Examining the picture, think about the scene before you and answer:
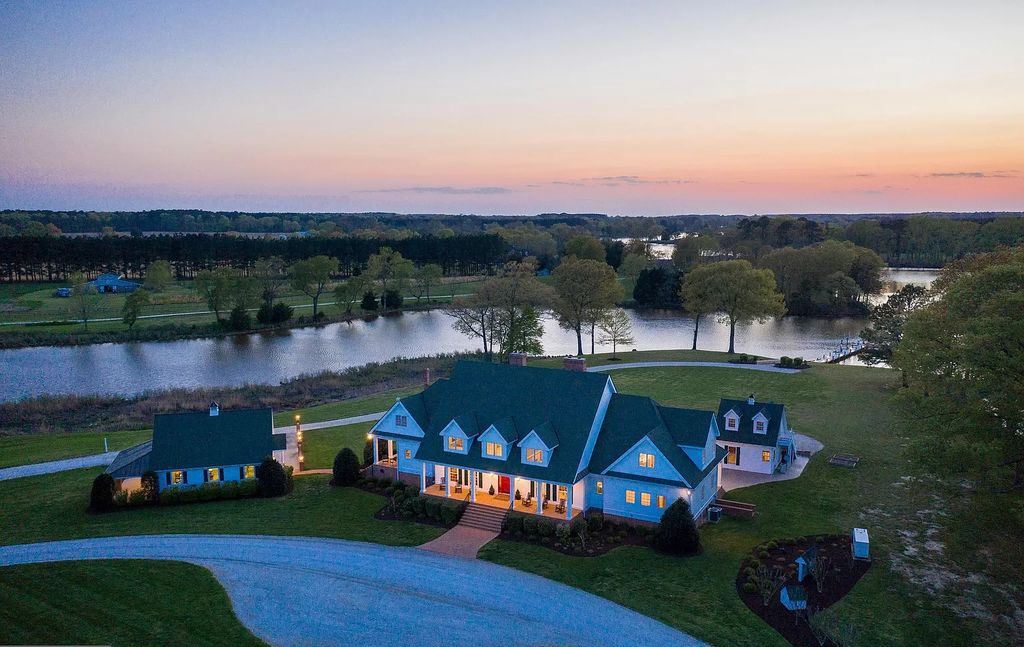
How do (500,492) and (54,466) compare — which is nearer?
(500,492)

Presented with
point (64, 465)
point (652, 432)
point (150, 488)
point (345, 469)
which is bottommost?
point (64, 465)

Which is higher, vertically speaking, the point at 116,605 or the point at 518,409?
the point at 518,409

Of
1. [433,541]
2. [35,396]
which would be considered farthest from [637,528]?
[35,396]

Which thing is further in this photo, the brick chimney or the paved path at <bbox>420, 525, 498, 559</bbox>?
the brick chimney

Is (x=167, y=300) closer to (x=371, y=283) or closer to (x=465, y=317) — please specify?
(x=371, y=283)

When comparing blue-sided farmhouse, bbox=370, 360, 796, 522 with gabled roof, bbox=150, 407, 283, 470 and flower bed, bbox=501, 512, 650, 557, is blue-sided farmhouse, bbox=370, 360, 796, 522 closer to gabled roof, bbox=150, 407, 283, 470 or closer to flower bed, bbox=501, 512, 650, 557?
flower bed, bbox=501, 512, 650, 557

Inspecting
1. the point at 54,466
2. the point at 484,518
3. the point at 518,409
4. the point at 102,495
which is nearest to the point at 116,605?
the point at 102,495

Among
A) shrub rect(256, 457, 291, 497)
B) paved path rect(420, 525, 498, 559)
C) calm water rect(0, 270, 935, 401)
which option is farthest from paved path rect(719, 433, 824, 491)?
calm water rect(0, 270, 935, 401)

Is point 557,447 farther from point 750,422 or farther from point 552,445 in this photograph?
point 750,422
